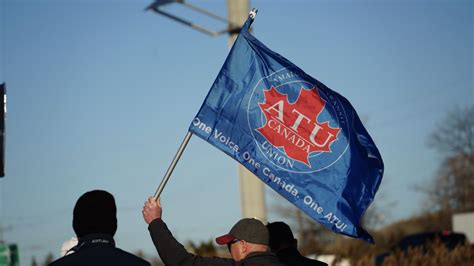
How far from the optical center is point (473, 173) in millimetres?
54469

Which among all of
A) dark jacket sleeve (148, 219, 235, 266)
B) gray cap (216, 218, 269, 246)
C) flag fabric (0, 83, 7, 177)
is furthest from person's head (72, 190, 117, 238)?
flag fabric (0, 83, 7, 177)

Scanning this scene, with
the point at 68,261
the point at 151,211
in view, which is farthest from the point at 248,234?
the point at 68,261

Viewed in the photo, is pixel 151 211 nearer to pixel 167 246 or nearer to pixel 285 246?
pixel 167 246

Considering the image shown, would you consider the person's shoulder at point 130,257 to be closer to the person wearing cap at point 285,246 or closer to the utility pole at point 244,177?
the person wearing cap at point 285,246

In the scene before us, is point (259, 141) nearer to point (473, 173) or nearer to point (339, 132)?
point (339, 132)

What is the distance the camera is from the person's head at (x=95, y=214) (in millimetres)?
5281

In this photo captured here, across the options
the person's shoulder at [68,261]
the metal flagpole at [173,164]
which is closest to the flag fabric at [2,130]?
the metal flagpole at [173,164]

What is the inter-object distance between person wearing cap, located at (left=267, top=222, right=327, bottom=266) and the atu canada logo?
65 centimetres

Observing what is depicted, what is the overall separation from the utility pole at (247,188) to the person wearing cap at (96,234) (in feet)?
32.5

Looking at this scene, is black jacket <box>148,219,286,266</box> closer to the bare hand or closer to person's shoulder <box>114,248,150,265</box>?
the bare hand

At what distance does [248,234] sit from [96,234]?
1724 millimetres

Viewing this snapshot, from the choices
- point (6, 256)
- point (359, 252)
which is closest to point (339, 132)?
point (6, 256)

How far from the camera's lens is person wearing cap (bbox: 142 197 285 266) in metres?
6.60

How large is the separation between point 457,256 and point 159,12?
5.98 meters
